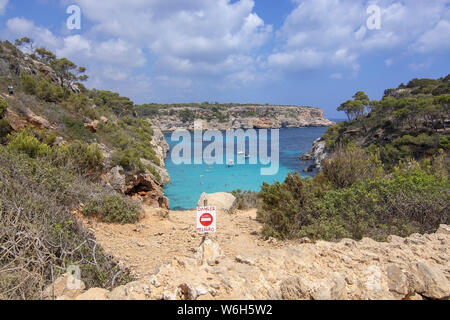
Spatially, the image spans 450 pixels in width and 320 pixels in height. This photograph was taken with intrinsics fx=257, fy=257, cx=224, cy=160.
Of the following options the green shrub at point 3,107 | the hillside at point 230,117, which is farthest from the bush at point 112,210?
the hillside at point 230,117

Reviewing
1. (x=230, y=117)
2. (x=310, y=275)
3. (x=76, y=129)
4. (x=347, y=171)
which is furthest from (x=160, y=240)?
(x=230, y=117)

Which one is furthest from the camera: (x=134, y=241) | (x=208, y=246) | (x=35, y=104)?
(x=35, y=104)

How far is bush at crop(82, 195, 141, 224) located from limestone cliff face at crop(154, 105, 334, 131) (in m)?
78.1

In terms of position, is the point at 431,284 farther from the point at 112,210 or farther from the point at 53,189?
the point at 53,189

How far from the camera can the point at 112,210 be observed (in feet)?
23.1

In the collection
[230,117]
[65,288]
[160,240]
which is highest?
[230,117]

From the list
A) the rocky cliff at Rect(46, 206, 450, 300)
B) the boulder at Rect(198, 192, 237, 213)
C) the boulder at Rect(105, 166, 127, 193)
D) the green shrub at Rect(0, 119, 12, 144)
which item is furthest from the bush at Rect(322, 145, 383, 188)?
the green shrub at Rect(0, 119, 12, 144)

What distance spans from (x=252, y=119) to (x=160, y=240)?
298 feet

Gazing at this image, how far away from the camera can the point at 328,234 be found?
5.34 m

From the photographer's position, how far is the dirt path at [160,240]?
17.3 ft

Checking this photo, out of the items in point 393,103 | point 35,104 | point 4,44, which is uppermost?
point 4,44
